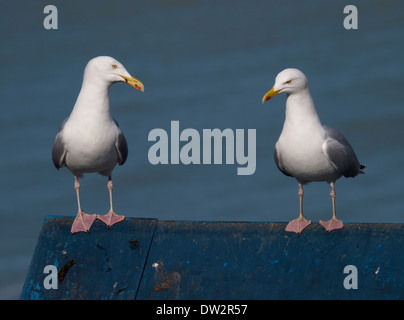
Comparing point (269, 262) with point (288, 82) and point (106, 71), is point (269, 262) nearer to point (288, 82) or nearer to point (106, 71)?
point (288, 82)

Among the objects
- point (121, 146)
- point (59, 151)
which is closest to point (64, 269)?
point (59, 151)

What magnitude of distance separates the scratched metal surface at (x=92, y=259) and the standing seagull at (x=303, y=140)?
52.0 inches

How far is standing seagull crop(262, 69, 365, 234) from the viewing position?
8.00m

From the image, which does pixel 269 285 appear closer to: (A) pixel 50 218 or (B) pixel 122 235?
(B) pixel 122 235

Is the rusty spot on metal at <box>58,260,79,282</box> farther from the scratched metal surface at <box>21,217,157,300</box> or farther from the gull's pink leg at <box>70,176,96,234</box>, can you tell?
the gull's pink leg at <box>70,176,96,234</box>

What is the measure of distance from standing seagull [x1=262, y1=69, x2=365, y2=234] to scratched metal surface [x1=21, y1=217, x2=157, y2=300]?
1320 millimetres

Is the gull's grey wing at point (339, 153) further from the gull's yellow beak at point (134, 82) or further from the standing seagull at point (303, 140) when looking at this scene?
the gull's yellow beak at point (134, 82)

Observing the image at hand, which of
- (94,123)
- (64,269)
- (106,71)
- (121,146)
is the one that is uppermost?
(106,71)

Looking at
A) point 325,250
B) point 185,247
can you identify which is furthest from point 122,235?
point 325,250

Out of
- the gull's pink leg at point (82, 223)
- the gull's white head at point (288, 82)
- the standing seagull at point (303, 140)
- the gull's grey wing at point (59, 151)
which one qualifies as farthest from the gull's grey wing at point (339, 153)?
the gull's grey wing at point (59, 151)

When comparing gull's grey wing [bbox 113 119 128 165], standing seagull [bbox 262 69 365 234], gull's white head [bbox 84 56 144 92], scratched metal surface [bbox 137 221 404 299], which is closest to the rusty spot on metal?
scratched metal surface [bbox 137 221 404 299]

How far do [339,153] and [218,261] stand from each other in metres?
1.35

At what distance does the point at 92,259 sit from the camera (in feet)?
26.7
